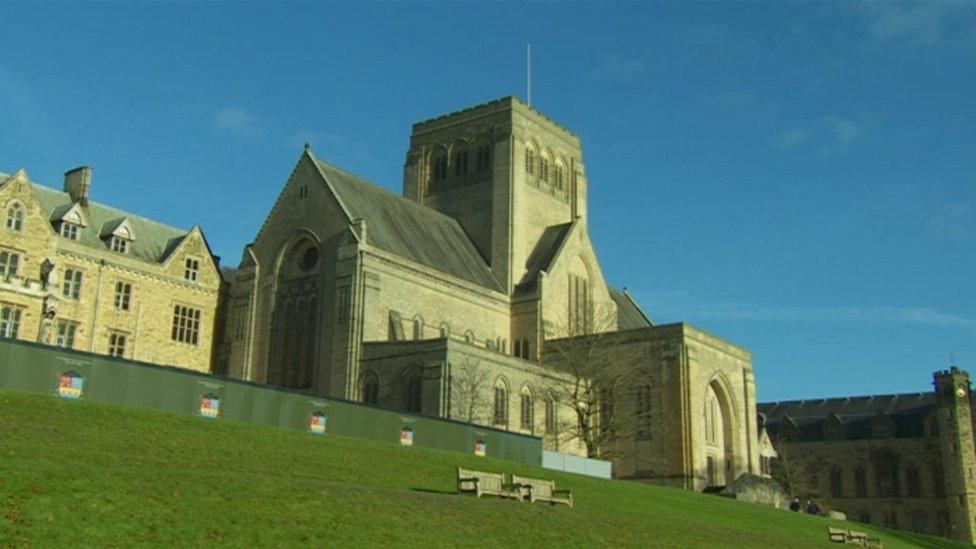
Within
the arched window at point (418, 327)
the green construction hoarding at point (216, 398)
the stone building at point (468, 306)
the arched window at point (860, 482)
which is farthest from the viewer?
the arched window at point (860, 482)

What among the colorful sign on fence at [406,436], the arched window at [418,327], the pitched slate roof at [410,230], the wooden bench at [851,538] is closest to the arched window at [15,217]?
the pitched slate roof at [410,230]

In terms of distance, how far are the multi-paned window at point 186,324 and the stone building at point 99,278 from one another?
6 cm

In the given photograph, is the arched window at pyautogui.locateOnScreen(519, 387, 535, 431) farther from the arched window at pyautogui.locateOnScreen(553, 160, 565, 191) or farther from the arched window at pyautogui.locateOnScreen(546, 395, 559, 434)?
the arched window at pyautogui.locateOnScreen(553, 160, 565, 191)

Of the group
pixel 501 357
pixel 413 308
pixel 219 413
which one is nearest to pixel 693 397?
pixel 501 357

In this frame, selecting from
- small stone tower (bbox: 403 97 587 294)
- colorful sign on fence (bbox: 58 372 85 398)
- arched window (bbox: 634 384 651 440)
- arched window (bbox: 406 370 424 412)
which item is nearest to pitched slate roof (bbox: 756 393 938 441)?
small stone tower (bbox: 403 97 587 294)

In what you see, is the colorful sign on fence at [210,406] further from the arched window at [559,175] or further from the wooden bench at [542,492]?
the arched window at [559,175]

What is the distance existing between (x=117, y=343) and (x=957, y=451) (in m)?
77.6

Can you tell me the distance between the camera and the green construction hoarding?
1390 inches

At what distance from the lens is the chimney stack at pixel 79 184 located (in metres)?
63.2

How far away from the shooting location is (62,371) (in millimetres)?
35625

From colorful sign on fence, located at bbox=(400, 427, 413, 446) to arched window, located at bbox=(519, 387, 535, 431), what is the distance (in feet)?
56.9

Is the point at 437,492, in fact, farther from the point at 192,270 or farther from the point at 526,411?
the point at 192,270

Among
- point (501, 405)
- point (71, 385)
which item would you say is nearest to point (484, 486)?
point (71, 385)

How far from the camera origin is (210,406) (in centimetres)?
3894
